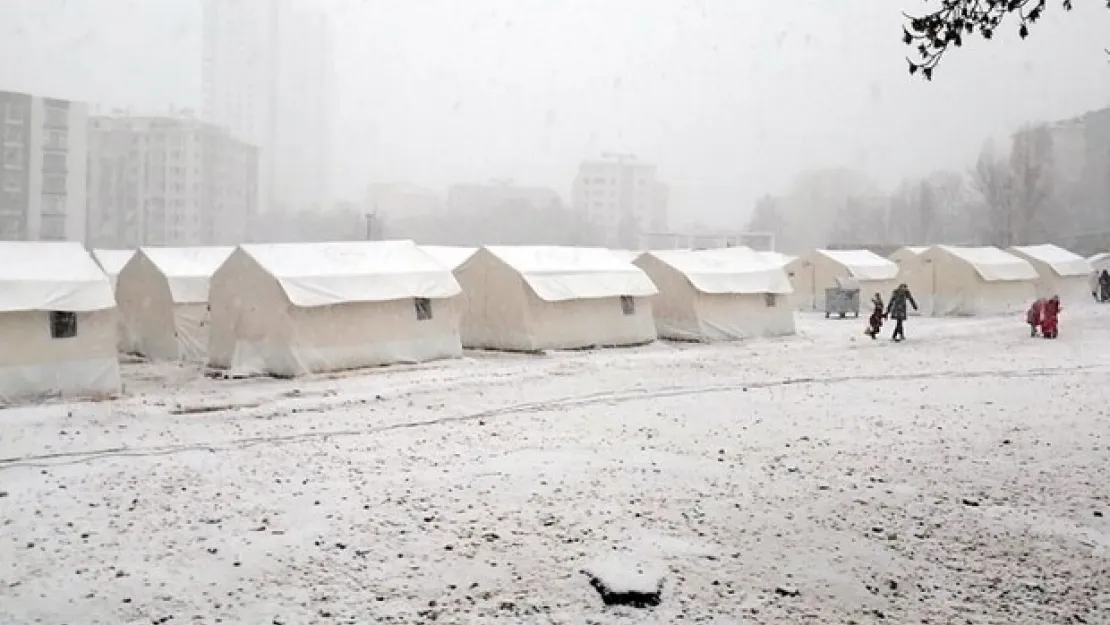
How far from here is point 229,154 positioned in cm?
6297

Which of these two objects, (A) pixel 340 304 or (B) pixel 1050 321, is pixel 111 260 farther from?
(B) pixel 1050 321

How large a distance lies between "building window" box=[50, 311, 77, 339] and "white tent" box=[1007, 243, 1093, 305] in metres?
36.7

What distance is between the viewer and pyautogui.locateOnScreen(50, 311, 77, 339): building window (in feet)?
49.0

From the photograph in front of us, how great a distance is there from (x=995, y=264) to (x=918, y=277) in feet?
9.78

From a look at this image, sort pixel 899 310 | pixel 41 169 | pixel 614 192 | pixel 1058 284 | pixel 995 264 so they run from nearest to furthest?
pixel 899 310
pixel 995 264
pixel 1058 284
pixel 41 169
pixel 614 192

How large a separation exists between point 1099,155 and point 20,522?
181 ft

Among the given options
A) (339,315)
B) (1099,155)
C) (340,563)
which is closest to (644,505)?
(340,563)

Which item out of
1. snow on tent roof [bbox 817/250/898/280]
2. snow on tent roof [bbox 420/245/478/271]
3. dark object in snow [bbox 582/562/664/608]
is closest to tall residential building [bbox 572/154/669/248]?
snow on tent roof [bbox 817/250/898/280]

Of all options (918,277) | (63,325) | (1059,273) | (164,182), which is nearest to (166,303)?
(63,325)

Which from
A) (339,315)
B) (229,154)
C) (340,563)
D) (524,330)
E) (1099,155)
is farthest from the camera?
(229,154)

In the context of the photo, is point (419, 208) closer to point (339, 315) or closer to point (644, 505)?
point (339, 315)

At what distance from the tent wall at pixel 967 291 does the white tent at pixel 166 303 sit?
27542mm

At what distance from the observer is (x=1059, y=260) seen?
4006 centimetres

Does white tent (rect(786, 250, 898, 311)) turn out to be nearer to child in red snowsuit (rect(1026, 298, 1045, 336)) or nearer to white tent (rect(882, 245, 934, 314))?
white tent (rect(882, 245, 934, 314))
